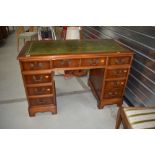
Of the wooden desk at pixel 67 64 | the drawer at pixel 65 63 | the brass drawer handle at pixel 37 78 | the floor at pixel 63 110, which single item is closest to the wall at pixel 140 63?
the wooden desk at pixel 67 64

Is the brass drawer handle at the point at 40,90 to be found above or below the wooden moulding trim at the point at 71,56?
below

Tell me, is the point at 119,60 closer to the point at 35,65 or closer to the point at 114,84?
the point at 114,84

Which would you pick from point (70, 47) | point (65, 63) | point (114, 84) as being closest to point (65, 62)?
point (65, 63)

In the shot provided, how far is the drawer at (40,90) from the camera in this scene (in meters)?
1.88

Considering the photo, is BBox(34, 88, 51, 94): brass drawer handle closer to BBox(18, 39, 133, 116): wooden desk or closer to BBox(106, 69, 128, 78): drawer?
BBox(18, 39, 133, 116): wooden desk

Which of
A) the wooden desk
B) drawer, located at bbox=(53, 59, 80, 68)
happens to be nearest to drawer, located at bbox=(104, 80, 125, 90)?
the wooden desk

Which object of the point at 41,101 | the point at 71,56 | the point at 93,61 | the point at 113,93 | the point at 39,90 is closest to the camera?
the point at 71,56

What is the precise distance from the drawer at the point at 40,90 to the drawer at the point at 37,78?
94 millimetres

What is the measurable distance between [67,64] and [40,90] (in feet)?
1.63

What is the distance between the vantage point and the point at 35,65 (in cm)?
169

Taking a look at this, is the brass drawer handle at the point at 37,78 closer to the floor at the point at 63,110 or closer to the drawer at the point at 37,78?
the drawer at the point at 37,78

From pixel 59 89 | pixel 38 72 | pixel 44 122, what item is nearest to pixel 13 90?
pixel 59 89
